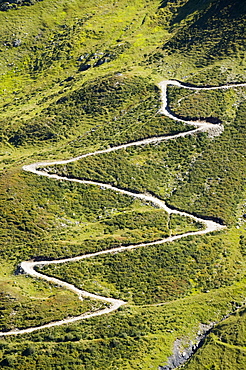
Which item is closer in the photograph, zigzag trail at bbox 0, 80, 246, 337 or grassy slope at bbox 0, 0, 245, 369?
grassy slope at bbox 0, 0, 245, 369

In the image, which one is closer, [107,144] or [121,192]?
[121,192]

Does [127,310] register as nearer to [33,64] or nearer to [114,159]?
[114,159]

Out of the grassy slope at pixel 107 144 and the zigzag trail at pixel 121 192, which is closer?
the grassy slope at pixel 107 144

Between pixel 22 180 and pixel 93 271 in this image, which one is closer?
pixel 93 271

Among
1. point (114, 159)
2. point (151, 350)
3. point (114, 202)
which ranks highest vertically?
point (114, 159)

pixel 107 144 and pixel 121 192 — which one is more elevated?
pixel 107 144

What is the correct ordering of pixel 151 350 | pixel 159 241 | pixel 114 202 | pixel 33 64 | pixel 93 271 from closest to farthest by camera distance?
pixel 151 350, pixel 93 271, pixel 159 241, pixel 114 202, pixel 33 64

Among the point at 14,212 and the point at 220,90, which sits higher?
the point at 220,90

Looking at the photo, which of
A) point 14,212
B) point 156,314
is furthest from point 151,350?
point 14,212
